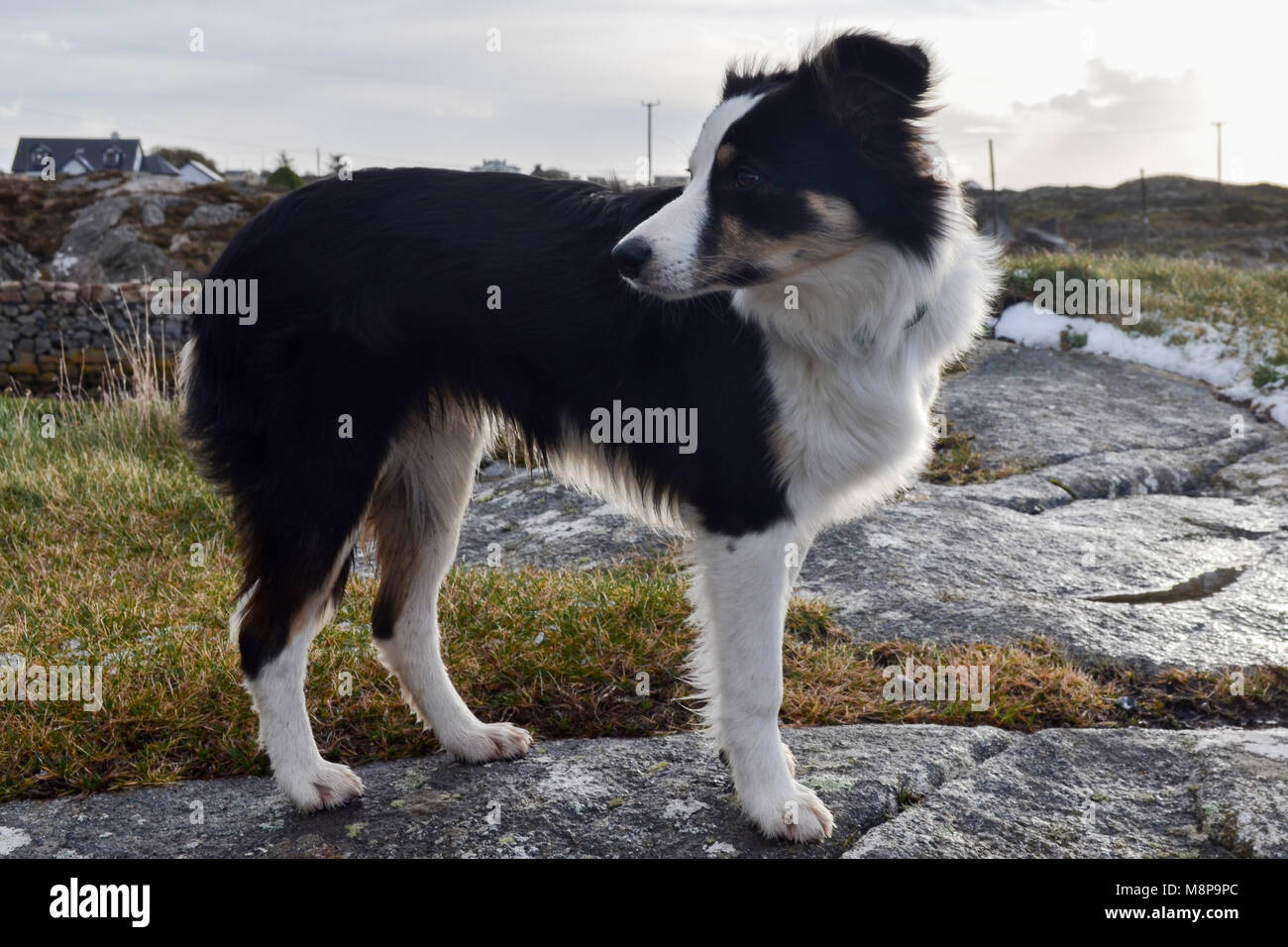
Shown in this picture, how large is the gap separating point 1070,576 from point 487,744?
311 centimetres

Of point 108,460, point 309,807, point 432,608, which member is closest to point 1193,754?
point 432,608

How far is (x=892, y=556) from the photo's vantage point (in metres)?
5.16

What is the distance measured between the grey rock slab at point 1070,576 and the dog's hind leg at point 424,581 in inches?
69.9

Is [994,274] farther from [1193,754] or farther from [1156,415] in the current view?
[1156,415]

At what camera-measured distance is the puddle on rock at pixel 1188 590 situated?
499 cm

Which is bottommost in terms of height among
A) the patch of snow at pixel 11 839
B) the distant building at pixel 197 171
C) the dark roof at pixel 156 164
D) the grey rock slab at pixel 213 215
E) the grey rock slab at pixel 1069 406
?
the patch of snow at pixel 11 839

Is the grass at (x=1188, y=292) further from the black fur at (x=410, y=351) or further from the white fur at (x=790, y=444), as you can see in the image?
the black fur at (x=410, y=351)

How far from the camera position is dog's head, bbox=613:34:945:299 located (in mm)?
2811

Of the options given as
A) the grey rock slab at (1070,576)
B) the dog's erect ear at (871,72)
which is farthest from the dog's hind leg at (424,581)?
the grey rock slab at (1070,576)

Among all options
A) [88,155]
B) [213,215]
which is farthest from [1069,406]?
[88,155]

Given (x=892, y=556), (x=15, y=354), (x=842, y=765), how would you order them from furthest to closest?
(x=15, y=354)
(x=892, y=556)
(x=842, y=765)

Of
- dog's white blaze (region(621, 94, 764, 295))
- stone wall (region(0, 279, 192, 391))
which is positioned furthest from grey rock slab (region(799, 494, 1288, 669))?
stone wall (region(0, 279, 192, 391))
